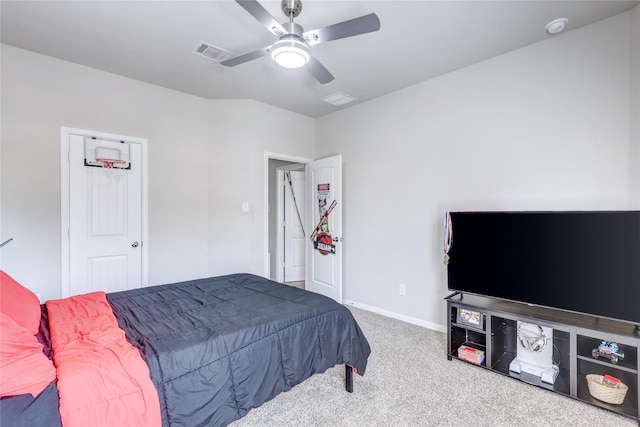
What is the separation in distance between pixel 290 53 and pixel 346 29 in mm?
384

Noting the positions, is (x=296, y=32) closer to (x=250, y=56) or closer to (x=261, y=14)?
(x=261, y=14)

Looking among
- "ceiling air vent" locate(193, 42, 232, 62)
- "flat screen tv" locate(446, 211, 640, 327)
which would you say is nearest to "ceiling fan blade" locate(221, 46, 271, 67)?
"ceiling air vent" locate(193, 42, 232, 62)

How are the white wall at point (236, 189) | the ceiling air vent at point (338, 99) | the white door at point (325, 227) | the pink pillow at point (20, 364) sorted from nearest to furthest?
1. the pink pillow at point (20, 364)
2. the ceiling air vent at point (338, 99)
3. the white wall at point (236, 189)
4. the white door at point (325, 227)

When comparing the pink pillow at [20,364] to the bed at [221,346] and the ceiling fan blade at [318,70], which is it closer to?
the bed at [221,346]

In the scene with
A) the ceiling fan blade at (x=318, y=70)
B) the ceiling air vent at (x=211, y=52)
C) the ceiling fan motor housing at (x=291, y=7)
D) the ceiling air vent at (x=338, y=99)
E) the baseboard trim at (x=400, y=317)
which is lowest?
the baseboard trim at (x=400, y=317)

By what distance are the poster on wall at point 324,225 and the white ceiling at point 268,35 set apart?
1432mm

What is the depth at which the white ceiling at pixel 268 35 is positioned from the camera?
215cm

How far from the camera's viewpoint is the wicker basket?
1.92m

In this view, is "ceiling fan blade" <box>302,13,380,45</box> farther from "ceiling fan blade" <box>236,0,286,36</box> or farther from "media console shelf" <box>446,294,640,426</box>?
"media console shelf" <box>446,294,640,426</box>

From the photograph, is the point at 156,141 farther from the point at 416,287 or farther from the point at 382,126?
the point at 416,287

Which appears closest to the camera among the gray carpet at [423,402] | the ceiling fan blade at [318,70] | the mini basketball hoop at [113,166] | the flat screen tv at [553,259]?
the gray carpet at [423,402]

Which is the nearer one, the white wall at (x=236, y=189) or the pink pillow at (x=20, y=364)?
the pink pillow at (x=20, y=364)

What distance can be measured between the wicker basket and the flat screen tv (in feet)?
1.46

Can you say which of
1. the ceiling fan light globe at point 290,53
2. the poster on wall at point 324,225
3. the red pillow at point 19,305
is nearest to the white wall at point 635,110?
Answer: the ceiling fan light globe at point 290,53
